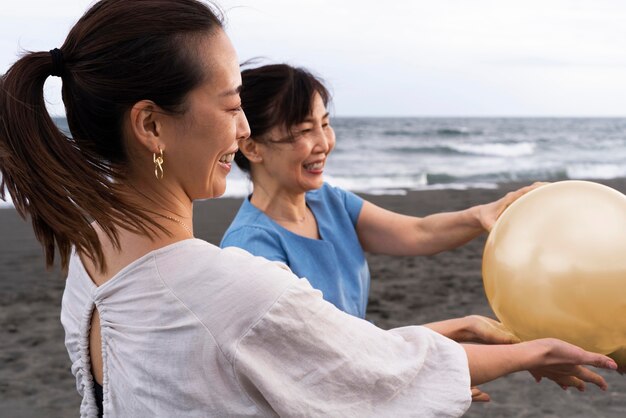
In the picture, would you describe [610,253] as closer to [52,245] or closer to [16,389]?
[52,245]

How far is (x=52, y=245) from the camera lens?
1.65 meters

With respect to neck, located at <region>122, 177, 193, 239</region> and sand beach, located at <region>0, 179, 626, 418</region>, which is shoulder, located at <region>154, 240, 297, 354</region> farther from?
sand beach, located at <region>0, 179, 626, 418</region>

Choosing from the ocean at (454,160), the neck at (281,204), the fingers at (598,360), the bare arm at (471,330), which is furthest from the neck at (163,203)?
the ocean at (454,160)

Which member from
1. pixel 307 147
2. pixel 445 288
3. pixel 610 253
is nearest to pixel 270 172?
pixel 307 147

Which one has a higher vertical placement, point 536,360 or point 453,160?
point 536,360

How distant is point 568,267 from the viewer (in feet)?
6.88

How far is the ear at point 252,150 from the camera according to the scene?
304cm

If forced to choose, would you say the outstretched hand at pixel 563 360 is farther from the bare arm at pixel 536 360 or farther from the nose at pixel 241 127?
the nose at pixel 241 127

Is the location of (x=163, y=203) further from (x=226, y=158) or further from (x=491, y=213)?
(x=491, y=213)

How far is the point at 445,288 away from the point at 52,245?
6064 millimetres

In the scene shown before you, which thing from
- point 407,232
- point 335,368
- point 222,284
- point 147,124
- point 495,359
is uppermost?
point 147,124

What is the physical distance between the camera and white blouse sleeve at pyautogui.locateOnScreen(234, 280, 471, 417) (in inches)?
57.2

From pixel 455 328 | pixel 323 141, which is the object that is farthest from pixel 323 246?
pixel 455 328

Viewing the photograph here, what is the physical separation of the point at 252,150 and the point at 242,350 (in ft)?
5.52
